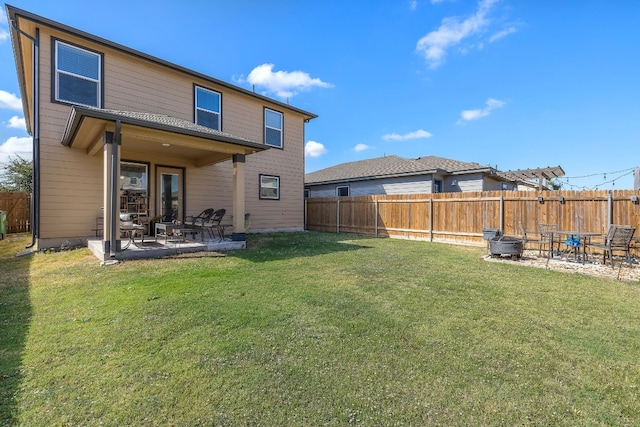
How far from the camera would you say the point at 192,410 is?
6.12 ft

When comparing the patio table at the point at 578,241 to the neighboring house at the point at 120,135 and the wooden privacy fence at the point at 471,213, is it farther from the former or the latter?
the neighboring house at the point at 120,135

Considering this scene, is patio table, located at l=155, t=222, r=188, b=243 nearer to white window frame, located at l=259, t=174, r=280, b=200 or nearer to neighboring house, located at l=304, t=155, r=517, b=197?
white window frame, located at l=259, t=174, r=280, b=200

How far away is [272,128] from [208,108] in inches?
111

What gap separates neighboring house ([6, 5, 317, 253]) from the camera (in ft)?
21.8

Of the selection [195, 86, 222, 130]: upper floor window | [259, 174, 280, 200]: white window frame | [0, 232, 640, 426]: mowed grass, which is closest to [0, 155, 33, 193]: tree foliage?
[195, 86, 222, 130]: upper floor window

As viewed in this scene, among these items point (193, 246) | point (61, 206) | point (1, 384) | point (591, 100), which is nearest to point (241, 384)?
point (1, 384)

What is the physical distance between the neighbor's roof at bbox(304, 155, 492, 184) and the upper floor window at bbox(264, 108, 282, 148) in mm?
5954

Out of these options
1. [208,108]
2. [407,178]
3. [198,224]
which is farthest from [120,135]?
[407,178]

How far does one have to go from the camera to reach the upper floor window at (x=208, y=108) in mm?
10594

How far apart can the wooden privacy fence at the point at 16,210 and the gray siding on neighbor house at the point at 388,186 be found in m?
14.7

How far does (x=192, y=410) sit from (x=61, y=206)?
8.70 meters

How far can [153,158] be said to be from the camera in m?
9.48

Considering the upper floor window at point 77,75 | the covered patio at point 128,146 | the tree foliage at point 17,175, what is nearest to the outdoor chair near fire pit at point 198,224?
the covered patio at point 128,146

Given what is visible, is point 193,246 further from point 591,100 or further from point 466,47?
point 591,100
